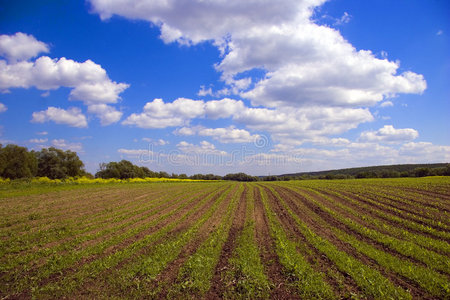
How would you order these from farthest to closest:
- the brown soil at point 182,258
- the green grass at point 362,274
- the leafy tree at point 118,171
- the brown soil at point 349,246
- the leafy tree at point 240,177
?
the leafy tree at point 240,177 → the leafy tree at point 118,171 → the brown soil at point 182,258 → the brown soil at point 349,246 → the green grass at point 362,274

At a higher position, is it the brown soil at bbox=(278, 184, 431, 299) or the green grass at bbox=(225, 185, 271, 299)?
the green grass at bbox=(225, 185, 271, 299)

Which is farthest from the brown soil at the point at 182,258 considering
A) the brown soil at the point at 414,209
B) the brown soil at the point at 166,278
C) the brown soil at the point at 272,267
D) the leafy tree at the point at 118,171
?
the leafy tree at the point at 118,171

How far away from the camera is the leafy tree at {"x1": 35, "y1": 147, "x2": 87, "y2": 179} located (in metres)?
66.4

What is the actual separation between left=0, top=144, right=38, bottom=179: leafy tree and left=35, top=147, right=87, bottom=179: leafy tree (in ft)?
28.0

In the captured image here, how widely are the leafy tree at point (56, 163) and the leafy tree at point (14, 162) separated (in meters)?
8.54

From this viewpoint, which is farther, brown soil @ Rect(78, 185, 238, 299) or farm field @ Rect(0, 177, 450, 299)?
farm field @ Rect(0, 177, 450, 299)

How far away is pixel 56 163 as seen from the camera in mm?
67875

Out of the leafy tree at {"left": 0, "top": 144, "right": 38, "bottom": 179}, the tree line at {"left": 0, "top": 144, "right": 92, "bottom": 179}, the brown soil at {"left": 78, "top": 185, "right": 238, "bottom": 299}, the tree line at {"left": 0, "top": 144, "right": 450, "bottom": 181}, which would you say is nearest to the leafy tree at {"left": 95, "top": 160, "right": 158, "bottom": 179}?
the tree line at {"left": 0, "top": 144, "right": 450, "bottom": 181}

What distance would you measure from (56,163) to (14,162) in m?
14.0

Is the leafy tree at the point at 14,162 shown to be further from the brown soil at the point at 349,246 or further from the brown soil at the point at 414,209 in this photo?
the brown soil at the point at 414,209

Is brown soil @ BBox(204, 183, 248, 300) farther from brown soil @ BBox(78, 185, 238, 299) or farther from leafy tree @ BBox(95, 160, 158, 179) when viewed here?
leafy tree @ BBox(95, 160, 158, 179)

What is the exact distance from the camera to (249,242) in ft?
34.3

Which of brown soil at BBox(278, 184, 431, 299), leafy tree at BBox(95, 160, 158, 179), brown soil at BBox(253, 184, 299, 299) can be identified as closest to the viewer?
brown soil at BBox(253, 184, 299, 299)

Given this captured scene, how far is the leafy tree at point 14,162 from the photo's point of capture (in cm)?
5211
